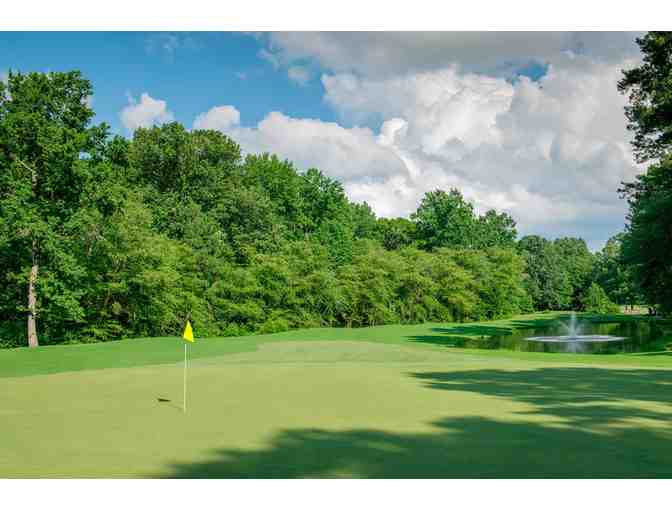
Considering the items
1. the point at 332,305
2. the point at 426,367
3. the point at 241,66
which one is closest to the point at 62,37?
the point at 241,66

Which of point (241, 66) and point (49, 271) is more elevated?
point (241, 66)

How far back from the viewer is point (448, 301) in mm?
54500

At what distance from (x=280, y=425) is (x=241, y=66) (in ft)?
66.5

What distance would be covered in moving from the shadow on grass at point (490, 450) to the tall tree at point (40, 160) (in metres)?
26.3

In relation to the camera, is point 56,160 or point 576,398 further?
point 56,160

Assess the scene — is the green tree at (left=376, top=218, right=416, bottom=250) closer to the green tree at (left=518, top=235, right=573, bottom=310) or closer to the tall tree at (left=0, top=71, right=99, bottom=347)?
the green tree at (left=518, top=235, right=573, bottom=310)

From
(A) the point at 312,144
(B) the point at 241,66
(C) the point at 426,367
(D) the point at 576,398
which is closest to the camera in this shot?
(D) the point at 576,398

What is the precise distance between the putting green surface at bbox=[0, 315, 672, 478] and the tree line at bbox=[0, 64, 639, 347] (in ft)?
53.2

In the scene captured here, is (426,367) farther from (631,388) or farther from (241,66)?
(241,66)

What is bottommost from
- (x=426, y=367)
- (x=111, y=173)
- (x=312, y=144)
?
(x=426, y=367)

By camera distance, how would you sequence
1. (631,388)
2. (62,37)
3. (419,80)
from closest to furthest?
(631,388) → (62,37) → (419,80)

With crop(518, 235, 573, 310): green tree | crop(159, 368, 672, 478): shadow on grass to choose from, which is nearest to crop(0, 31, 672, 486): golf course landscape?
crop(159, 368, 672, 478): shadow on grass
